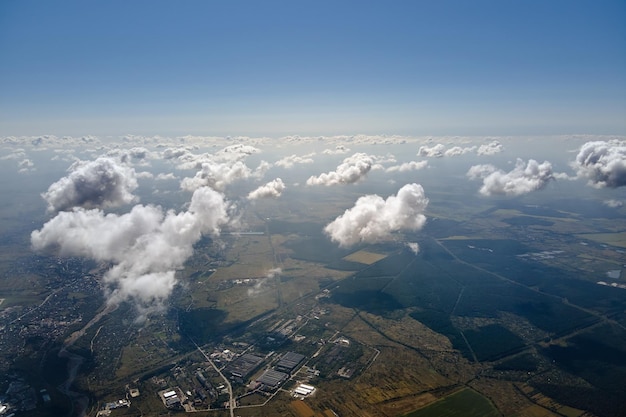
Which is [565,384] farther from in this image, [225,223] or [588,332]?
[225,223]

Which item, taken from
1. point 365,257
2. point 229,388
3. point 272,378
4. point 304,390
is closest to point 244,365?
point 229,388

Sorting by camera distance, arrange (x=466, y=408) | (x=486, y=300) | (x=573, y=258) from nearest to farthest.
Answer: (x=466, y=408), (x=486, y=300), (x=573, y=258)

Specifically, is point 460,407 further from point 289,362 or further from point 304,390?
point 289,362

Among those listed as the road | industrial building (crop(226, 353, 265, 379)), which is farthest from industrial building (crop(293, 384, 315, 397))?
industrial building (crop(226, 353, 265, 379))

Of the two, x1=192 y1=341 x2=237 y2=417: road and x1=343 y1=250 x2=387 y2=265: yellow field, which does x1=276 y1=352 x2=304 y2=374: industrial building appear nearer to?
x1=192 y1=341 x2=237 y2=417: road

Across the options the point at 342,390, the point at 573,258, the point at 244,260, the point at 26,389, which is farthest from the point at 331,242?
the point at 26,389

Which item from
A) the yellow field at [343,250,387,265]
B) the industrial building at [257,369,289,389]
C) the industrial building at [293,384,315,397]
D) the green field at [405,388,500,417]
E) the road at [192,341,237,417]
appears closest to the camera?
the green field at [405,388,500,417]

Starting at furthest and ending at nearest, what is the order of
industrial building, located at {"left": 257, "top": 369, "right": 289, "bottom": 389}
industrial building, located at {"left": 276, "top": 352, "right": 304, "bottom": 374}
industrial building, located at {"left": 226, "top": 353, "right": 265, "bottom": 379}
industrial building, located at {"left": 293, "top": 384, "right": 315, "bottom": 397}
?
industrial building, located at {"left": 276, "top": 352, "right": 304, "bottom": 374} < industrial building, located at {"left": 226, "top": 353, "right": 265, "bottom": 379} < industrial building, located at {"left": 257, "top": 369, "right": 289, "bottom": 389} < industrial building, located at {"left": 293, "top": 384, "right": 315, "bottom": 397}

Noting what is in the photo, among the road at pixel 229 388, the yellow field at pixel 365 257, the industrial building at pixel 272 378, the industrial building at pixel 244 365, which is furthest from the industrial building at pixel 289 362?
the yellow field at pixel 365 257
